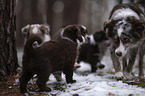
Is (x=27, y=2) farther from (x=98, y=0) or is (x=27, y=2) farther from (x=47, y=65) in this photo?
(x=47, y=65)

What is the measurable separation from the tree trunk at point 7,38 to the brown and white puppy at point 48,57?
143 centimetres

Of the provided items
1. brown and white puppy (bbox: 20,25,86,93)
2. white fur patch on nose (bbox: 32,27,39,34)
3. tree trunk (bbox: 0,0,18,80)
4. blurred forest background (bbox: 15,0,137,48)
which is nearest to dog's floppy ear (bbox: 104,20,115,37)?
brown and white puppy (bbox: 20,25,86,93)

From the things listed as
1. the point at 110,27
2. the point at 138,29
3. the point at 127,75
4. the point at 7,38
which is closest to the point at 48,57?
the point at 7,38

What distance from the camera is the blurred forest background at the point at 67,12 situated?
14.7 m

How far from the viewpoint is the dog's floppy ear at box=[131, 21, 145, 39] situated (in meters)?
4.71

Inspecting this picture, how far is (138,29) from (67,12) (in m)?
12.4

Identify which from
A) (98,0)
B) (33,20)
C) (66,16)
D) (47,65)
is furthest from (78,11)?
(47,65)

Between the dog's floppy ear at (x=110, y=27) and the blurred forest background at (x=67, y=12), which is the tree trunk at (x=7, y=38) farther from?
the blurred forest background at (x=67, y=12)

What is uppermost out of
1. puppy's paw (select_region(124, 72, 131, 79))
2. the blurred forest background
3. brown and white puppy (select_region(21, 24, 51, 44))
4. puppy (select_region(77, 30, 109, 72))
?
the blurred forest background

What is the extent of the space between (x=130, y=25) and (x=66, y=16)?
39.9 ft

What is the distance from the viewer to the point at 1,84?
177 inches

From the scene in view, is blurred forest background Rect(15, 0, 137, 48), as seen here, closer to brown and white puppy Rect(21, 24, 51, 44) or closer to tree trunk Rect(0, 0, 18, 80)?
brown and white puppy Rect(21, 24, 51, 44)

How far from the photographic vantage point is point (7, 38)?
5.09 metres

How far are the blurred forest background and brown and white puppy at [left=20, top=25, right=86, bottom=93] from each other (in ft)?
27.3
